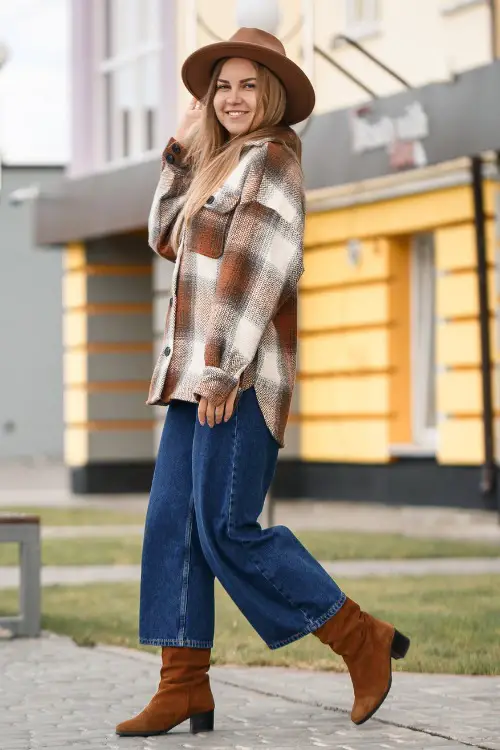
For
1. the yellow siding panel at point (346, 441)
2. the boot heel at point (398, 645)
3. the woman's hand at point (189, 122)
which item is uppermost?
the woman's hand at point (189, 122)

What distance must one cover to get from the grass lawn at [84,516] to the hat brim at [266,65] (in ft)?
34.5

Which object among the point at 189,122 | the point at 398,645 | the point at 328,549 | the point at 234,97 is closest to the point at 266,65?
the point at 234,97

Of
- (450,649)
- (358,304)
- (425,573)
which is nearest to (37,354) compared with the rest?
(358,304)

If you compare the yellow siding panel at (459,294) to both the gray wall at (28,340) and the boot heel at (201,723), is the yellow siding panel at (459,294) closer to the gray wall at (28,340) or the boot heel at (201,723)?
the boot heel at (201,723)

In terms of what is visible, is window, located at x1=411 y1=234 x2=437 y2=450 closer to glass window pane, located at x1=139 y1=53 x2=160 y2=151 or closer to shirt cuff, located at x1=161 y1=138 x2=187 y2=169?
glass window pane, located at x1=139 y1=53 x2=160 y2=151

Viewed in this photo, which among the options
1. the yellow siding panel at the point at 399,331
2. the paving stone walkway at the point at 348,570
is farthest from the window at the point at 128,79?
the paving stone walkway at the point at 348,570

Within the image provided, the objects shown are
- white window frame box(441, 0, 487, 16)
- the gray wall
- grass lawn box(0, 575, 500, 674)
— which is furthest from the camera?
the gray wall

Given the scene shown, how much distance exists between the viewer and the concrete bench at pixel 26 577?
7.73 metres

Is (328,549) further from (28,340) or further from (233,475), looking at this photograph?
(28,340)

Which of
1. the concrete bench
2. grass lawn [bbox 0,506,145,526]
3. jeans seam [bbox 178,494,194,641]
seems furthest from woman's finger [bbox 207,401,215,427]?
grass lawn [bbox 0,506,145,526]

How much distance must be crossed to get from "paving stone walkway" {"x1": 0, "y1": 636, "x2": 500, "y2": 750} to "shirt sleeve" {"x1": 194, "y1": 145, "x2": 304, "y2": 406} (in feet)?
3.05

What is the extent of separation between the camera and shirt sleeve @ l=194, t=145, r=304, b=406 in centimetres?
500

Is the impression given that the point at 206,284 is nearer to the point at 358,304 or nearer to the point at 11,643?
the point at 11,643

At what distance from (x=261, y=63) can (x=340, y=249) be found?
13.6 meters
